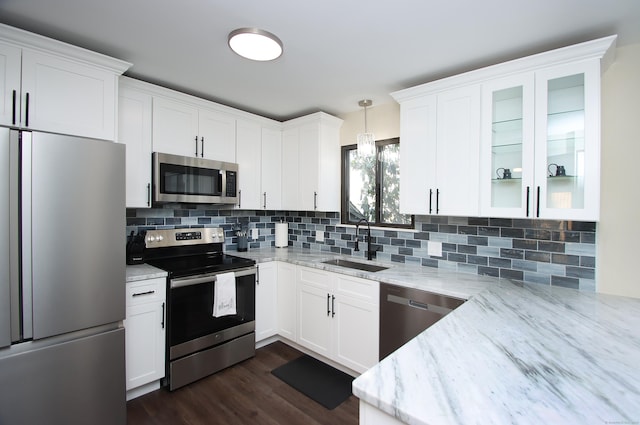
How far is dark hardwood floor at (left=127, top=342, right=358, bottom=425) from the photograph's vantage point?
2.00m

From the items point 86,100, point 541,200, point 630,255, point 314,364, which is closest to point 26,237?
point 86,100

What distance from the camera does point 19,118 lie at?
1.72 metres

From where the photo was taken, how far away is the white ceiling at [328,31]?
1.57m

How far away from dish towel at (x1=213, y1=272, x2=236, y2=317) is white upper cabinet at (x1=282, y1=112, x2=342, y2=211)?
119cm

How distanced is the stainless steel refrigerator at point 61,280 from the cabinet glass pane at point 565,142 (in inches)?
108

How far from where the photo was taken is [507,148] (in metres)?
2.08

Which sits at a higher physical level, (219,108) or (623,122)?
(219,108)

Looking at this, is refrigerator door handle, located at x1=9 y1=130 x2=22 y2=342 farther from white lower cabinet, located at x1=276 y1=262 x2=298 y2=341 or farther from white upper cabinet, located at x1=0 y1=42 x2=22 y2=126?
white lower cabinet, located at x1=276 y1=262 x2=298 y2=341

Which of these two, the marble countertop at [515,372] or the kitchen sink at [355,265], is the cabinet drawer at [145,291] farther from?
the marble countertop at [515,372]

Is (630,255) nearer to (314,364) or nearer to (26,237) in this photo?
(314,364)

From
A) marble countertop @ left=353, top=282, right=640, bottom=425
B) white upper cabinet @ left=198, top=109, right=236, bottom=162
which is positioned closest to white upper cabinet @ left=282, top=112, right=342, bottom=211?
white upper cabinet @ left=198, top=109, right=236, bottom=162

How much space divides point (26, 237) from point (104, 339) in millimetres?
732

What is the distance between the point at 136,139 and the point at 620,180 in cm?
349

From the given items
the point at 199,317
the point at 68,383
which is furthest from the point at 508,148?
the point at 68,383
